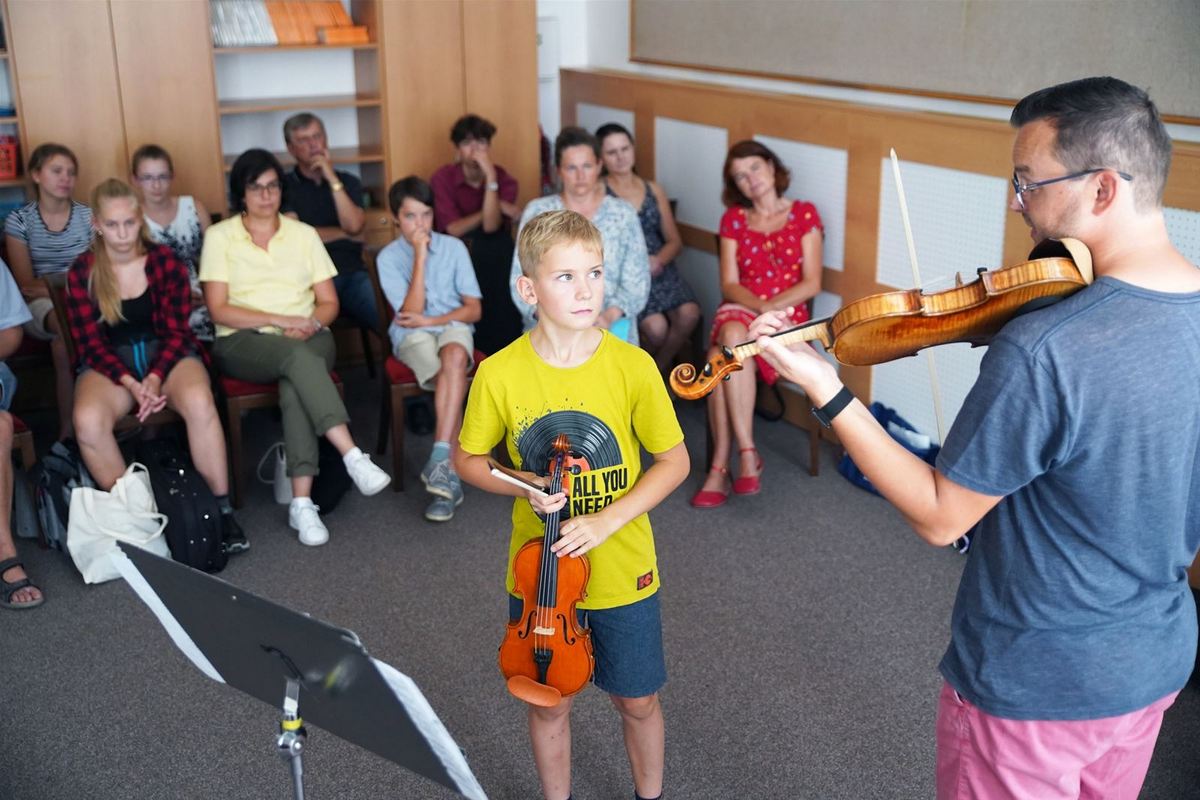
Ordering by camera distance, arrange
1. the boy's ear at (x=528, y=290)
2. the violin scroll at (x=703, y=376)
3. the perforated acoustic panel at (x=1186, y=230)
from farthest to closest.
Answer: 1. the perforated acoustic panel at (x=1186, y=230)
2. the boy's ear at (x=528, y=290)
3. the violin scroll at (x=703, y=376)

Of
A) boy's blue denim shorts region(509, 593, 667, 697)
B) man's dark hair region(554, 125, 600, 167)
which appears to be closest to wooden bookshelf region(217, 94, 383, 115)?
man's dark hair region(554, 125, 600, 167)

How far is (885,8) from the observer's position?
13.2 ft

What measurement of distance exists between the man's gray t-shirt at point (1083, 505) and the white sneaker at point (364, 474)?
2.56 meters

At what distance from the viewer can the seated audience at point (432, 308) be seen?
13.5 ft

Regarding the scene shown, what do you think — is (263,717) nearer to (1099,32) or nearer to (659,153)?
(1099,32)

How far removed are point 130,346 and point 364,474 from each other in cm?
89

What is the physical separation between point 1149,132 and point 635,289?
2924 mm

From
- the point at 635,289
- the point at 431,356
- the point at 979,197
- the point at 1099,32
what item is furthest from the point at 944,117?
the point at 431,356

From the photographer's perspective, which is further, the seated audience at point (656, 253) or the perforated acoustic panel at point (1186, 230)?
the seated audience at point (656, 253)

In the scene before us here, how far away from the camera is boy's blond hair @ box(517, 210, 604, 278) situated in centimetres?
200

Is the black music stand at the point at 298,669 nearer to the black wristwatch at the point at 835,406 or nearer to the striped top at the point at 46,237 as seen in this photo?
the black wristwatch at the point at 835,406

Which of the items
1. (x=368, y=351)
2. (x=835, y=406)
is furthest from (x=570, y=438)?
(x=368, y=351)

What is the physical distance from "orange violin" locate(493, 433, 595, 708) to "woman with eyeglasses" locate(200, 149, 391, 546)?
196 centimetres

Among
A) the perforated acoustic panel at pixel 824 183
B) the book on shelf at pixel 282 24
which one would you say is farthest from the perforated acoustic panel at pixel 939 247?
the book on shelf at pixel 282 24
